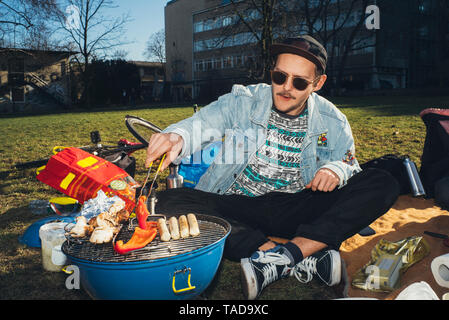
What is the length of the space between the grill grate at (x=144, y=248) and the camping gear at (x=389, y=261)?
103cm

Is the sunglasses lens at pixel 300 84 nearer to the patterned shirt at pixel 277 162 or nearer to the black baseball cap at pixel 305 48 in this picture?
the black baseball cap at pixel 305 48

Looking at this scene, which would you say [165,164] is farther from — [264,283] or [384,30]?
[384,30]

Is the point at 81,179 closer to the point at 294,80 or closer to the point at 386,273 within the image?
the point at 294,80

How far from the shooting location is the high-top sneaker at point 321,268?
7.86 ft

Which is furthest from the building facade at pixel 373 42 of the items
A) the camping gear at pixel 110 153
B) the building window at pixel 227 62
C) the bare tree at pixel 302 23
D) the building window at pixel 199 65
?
the camping gear at pixel 110 153

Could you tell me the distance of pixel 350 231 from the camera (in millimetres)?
2531

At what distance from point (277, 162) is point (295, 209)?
18.8 inches

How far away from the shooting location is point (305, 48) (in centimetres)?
284

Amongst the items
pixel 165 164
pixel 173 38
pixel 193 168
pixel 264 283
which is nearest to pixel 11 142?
pixel 193 168

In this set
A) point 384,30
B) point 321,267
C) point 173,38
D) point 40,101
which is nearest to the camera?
→ point 321,267

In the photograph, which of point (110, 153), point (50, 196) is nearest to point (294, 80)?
point (110, 153)

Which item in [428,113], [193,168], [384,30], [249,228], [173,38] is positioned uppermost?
[173,38]
